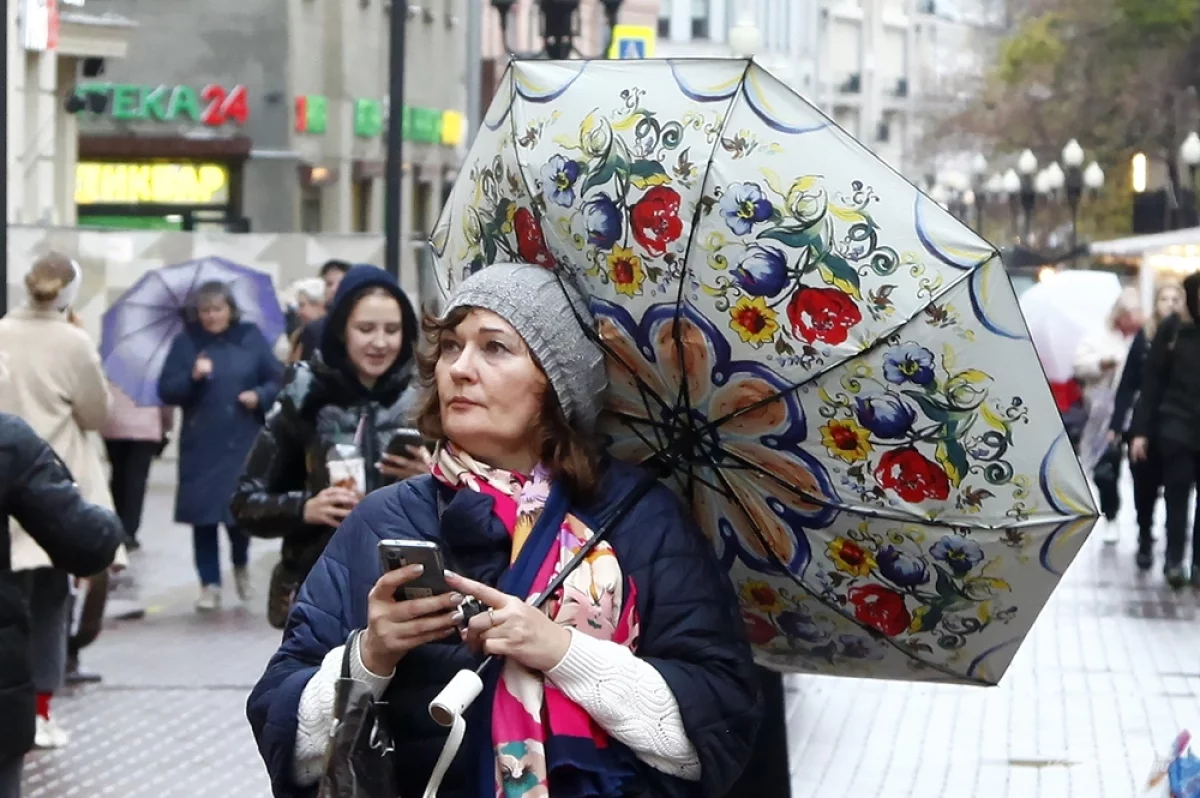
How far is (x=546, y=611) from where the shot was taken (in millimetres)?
3596

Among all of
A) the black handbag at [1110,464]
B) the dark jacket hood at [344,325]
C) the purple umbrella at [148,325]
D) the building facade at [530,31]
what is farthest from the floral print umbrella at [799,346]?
the building facade at [530,31]

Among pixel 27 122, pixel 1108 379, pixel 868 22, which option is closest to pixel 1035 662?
pixel 1108 379

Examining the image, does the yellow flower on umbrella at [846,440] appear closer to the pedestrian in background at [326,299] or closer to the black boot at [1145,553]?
the pedestrian in background at [326,299]

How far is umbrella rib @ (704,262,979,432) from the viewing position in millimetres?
3654

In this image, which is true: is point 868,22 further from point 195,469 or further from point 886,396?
point 886,396

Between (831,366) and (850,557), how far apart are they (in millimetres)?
377

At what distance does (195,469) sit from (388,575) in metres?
10.7

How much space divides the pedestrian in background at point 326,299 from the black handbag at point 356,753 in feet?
34.6

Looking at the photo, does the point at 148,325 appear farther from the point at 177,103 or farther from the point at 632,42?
the point at 177,103

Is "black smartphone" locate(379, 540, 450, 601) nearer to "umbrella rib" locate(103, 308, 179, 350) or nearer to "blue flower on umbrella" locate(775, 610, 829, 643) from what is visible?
"blue flower on umbrella" locate(775, 610, 829, 643)

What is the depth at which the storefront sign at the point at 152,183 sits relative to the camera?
3359 cm

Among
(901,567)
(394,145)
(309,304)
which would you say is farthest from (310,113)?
(901,567)

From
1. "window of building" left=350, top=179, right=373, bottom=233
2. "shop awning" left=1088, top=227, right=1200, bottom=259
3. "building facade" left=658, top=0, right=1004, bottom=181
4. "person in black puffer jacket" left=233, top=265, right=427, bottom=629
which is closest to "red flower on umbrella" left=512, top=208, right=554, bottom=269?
"person in black puffer jacket" left=233, top=265, right=427, bottom=629

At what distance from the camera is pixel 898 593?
401cm
